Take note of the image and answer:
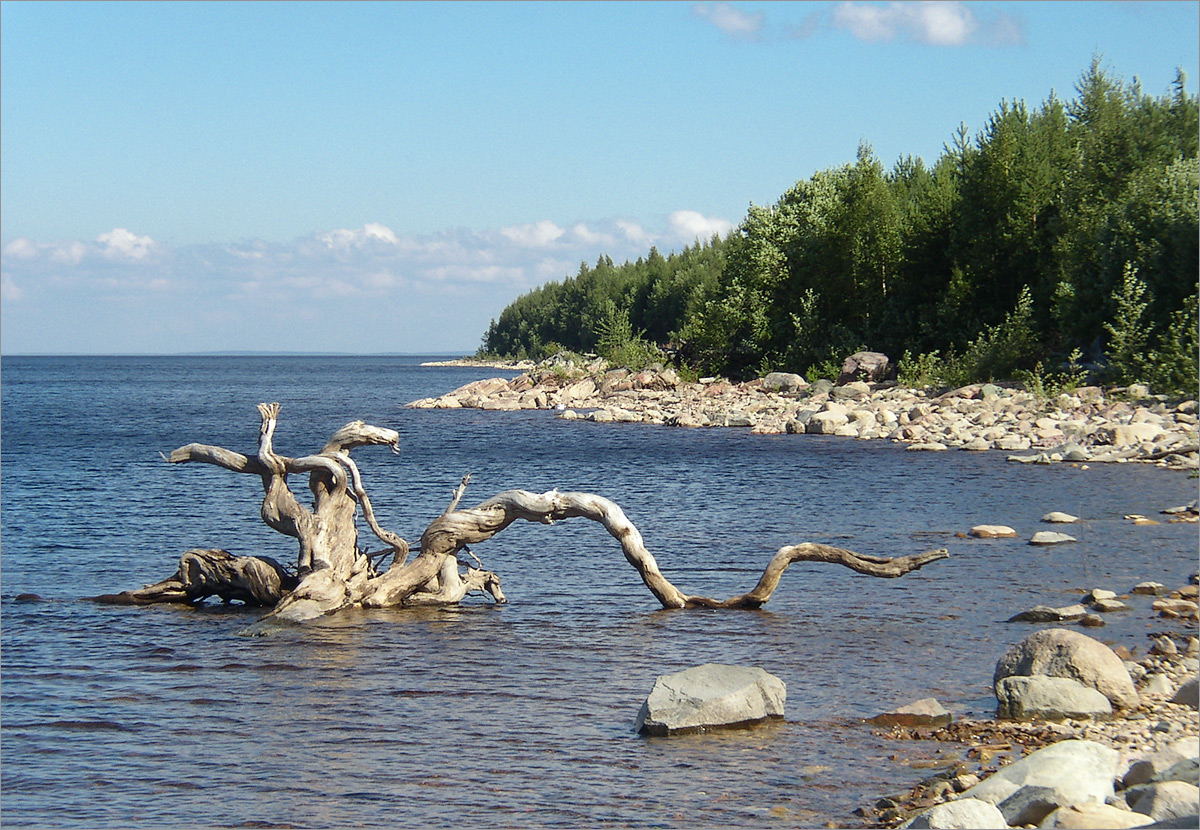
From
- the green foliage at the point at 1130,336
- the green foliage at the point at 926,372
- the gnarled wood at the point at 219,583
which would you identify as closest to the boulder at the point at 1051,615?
the gnarled wood at the point at 219,583

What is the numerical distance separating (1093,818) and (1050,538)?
14.2 metres

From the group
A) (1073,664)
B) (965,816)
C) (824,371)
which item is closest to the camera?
(965,816)

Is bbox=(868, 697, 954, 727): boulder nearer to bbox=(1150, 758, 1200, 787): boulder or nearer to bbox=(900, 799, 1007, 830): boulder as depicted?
bbox=(1150, 758, 1200, 787): boulder

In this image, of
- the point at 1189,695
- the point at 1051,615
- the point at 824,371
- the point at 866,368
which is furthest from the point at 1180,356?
the point at 1189,695

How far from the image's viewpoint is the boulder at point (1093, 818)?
7.12 metres

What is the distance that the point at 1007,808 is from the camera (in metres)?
7.86

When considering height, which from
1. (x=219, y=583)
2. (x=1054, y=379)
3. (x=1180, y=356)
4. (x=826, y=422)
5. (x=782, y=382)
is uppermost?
(x=1180, y=356)

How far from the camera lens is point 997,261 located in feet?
176

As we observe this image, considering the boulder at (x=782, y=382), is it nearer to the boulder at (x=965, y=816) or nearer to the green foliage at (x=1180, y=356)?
the green foliage at (x=1180, y=356)

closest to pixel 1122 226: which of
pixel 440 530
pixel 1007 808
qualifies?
pixel 440 530

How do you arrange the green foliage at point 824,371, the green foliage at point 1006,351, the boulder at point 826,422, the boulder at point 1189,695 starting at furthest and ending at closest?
the green foliage at point 824,371 → the green foliage at point 1006,351 → the boulder at point 826,422 → the boulder at point 1189,695

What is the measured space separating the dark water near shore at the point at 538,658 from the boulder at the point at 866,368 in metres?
24.1

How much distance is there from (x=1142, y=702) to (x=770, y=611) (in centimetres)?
592

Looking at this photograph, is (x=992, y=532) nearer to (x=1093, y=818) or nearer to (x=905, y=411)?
(x=1093, y=818)
